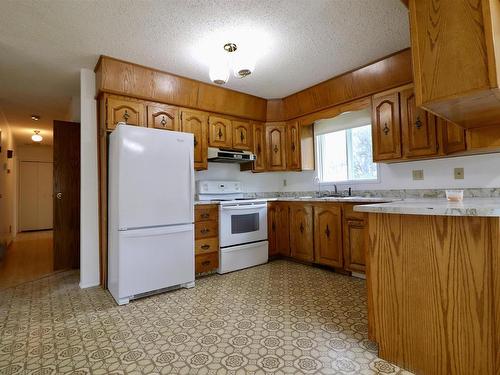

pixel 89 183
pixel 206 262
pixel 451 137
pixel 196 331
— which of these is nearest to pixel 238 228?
pixel 206 262

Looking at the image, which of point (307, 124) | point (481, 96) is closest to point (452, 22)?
point (481, 96)

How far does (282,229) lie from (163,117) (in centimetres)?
215

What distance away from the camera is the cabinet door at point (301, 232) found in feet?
11.0

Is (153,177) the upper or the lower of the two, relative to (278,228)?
upper

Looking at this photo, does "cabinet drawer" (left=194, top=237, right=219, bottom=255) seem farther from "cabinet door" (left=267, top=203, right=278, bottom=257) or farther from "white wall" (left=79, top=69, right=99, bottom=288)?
"white wall" (left=79, top=69, right=99, bottom=288)

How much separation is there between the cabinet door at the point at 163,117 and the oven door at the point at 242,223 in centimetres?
114

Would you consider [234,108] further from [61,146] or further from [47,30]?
[61,146]

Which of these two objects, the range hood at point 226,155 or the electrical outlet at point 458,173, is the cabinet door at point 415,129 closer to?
the electrical outlet at point 458,173

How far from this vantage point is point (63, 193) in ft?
12.1

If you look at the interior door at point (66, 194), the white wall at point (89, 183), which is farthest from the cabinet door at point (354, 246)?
the interior door at point (66, 194)

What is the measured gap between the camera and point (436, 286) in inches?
50.7

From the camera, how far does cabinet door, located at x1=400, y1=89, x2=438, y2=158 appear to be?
8.17 ft

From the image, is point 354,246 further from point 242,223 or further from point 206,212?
point 206,212

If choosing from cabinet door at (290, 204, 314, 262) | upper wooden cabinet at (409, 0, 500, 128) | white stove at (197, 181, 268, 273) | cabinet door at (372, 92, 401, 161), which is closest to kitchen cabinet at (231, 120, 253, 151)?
white stove at (197, 181, 268, 273)
